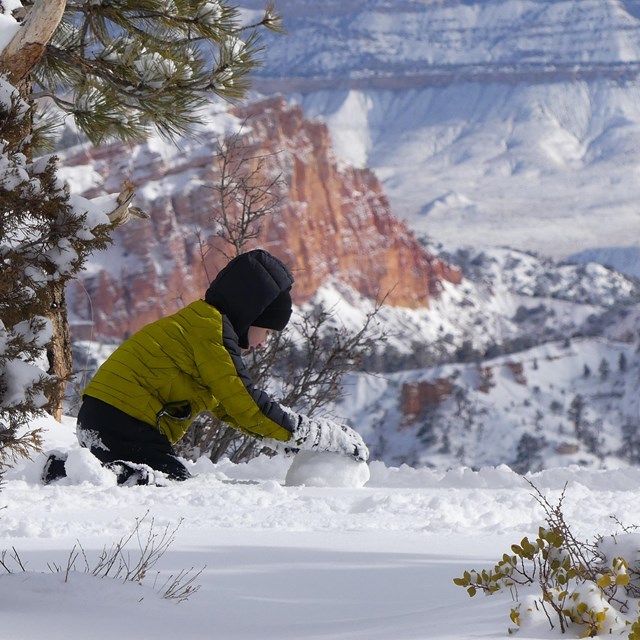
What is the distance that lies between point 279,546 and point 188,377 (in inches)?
68.0

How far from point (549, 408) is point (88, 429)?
8959 centimetres

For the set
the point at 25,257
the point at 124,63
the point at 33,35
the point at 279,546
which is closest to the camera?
the point at 25,257

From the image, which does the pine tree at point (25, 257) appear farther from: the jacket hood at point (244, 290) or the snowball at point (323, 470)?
the snowball at point (323, 470)

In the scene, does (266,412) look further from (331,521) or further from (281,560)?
(281,560)

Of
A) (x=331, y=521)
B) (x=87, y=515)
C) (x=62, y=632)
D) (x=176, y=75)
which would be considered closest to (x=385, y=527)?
(x=331, y=521)

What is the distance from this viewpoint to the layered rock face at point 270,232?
124 metres

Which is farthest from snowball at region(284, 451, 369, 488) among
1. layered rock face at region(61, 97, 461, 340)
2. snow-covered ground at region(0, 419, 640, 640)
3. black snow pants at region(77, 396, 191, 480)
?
layered rock face at region(61, 97, 461, 340)

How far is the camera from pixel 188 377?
538 centimetres

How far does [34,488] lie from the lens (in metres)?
5.26

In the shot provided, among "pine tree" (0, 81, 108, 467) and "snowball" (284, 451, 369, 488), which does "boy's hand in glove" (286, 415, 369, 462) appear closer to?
"snowball" (284, 451, 369, 488)

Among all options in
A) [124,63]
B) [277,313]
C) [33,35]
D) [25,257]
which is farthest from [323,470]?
[124,63]

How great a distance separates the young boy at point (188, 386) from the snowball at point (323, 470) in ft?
0.32

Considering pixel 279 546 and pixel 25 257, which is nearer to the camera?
pixel 25 257

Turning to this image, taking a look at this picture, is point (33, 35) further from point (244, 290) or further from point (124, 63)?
point (124, 63)
